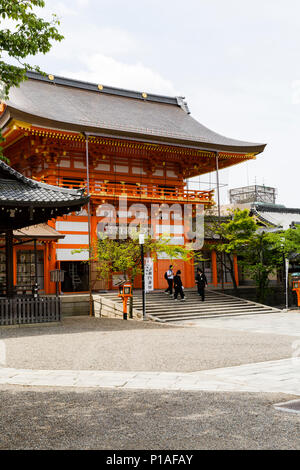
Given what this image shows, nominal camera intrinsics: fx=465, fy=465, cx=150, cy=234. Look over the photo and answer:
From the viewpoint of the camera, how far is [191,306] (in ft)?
66.3

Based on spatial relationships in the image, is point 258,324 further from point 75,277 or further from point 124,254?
point 75,277

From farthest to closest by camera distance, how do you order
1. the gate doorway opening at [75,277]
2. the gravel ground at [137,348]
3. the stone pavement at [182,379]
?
the gate doorway opening at [75,277] → the gravel ground at [137,348] → the stone pavement at [182,379]

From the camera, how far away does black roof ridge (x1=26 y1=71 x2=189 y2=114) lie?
27.3m

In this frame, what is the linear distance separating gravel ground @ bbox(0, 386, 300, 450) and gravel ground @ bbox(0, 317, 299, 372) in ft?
6.69

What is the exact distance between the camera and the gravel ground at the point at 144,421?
423 cm

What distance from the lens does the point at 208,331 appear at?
44.9 ft

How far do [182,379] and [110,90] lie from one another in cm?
2552

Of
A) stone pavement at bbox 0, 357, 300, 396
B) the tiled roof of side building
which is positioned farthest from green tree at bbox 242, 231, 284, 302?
stone pavement at bbox 0, 357, 300, 396

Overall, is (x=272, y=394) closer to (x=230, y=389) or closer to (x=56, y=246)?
(x=230, y=389)

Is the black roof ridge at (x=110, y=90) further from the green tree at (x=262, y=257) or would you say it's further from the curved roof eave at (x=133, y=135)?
the green tree at (x=262, y=257)

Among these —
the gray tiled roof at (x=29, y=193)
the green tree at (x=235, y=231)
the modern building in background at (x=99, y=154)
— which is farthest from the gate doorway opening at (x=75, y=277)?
the gray tiled roof at (x=29, y=193)

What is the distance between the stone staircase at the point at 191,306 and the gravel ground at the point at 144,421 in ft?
36.6

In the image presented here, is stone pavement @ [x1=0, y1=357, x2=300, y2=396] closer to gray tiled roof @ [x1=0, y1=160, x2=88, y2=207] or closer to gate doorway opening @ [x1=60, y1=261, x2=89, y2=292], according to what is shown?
gray tiled roof @ [x1=0, y1=160, x2=88, y2=207]
